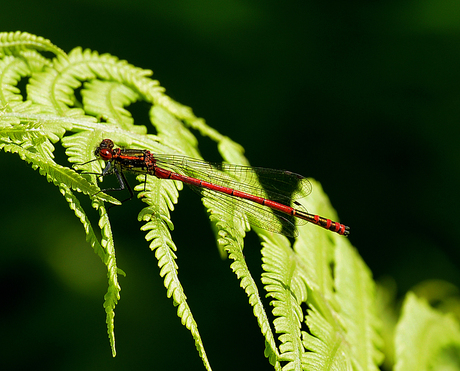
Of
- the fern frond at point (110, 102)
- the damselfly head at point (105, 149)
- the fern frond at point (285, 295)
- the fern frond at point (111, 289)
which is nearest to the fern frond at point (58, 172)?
the fern frond at point (111, 289)

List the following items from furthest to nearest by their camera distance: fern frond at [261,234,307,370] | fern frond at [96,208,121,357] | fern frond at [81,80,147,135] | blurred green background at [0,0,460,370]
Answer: blurred green background at [0,0,460,370] → fern frond at [81,80,147,135] → fern frond at [261,234,307,370] → fern frond at [96,208,121,357]

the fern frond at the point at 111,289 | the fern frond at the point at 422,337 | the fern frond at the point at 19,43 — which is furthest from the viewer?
the fern frond at the point at 422,337

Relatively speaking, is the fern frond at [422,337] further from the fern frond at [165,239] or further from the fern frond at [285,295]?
the fern frond at [165,239]

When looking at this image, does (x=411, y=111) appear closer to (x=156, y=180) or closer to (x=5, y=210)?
(x=156, y=180)

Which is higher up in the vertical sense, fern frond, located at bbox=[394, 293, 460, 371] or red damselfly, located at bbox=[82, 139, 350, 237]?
red damselfly, located at bbox=[82, 139, 350, 237]

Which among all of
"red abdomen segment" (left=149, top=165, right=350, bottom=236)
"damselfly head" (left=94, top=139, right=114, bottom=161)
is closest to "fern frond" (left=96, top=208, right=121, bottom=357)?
"damselfly head" (left=94, top=139, right=114, bottom=161)

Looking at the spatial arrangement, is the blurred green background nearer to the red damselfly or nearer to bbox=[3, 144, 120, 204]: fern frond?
the red damselfly
